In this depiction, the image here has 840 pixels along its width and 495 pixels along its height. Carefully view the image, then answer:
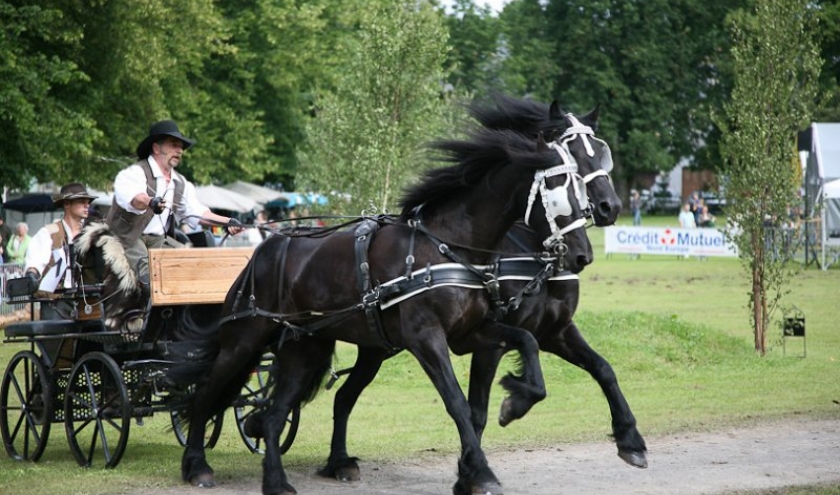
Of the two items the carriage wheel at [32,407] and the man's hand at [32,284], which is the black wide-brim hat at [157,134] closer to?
the man's hand at [32,284]

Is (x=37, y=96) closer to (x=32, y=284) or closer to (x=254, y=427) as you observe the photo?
(x=32, y=284)

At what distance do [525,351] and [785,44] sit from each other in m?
9.69

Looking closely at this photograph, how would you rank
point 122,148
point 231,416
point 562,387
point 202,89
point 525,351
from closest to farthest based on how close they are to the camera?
point 525,351, point 231,416, point 562,387, point 122,148, point 202,89

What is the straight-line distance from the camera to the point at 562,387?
1450 centimetres

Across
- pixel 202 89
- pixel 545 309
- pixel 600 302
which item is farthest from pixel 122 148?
pixel 545 309

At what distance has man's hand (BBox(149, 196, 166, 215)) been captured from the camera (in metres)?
9.41

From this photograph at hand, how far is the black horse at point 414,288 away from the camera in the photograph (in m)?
8.05

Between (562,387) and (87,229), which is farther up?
(87,229)

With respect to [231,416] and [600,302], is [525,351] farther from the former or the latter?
[600,302]

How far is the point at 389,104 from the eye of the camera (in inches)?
800

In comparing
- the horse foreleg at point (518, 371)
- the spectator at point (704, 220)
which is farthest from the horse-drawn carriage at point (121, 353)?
the spectator at point (704, 220)

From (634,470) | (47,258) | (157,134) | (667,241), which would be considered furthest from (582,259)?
(667,241)

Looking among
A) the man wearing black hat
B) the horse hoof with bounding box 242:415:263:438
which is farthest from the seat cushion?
the horse hoof with bounding box 242:415:263:438

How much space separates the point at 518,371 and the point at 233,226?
281cm
